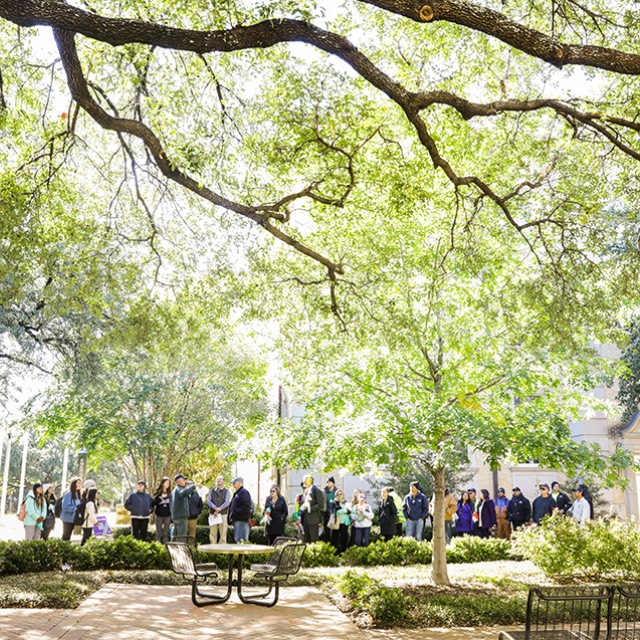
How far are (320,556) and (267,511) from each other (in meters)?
1.95

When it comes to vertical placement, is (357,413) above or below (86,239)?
below

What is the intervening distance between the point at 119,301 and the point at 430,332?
5.72m

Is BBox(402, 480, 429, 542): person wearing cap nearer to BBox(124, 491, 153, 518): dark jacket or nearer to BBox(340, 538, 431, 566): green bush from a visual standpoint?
BBox(340, 538, 431, 566): green bush

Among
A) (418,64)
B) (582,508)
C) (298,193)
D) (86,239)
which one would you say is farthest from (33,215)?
(582,508)

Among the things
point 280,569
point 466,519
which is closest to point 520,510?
point 466,519

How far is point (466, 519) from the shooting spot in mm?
20656

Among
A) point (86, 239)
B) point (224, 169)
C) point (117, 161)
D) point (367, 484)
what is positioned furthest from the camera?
point (367, 484)

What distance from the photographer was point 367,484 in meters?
30.7

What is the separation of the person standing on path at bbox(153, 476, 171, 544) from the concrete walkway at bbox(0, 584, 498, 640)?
19.4 feet

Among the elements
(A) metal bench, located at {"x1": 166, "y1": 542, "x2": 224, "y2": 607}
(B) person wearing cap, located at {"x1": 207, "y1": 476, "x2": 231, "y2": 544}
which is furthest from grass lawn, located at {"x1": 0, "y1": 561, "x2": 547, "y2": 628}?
(B) person wearing cap, located at {"x1": 207, "y1": 476, "x2": 231, "y2": 544}

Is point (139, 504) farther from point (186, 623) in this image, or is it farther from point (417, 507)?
point (186, 623)

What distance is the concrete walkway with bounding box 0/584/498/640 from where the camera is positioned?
924cm

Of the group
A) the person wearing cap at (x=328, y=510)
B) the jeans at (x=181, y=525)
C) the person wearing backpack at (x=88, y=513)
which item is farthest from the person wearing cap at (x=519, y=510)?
the person wearing backpack at (x=88, y=513)

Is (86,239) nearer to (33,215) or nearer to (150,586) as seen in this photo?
(33,215)
